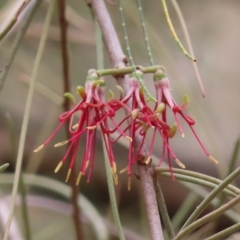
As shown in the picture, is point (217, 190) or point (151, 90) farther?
point (151, 90)

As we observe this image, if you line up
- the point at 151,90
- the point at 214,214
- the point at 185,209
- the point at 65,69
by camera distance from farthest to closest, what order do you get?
the point at 151,90, the point at 185,209, the point at 65,69, the point at 214,214

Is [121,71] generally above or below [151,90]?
above

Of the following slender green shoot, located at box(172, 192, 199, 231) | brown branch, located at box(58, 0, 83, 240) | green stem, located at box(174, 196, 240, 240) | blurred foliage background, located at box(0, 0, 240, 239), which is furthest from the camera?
blurred foliage background, located at box(0, 0, 240, 239)

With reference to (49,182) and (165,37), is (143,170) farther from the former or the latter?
(165,37)

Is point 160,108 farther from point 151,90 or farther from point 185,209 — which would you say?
point 151,90

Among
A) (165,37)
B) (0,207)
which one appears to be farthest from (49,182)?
(165,37)

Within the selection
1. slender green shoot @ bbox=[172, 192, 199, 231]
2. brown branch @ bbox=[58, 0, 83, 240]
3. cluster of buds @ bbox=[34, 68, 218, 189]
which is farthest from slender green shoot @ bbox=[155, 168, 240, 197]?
slender green shoot @ bbox=[172, 192, 199, 231]

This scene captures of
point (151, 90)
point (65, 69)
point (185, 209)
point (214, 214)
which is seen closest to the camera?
point (214, 214)

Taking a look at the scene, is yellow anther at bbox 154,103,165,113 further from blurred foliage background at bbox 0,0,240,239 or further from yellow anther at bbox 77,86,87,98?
blurred foliage background at bbox 0,0,240,239

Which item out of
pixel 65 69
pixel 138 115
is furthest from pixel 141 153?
pixel 65 69
